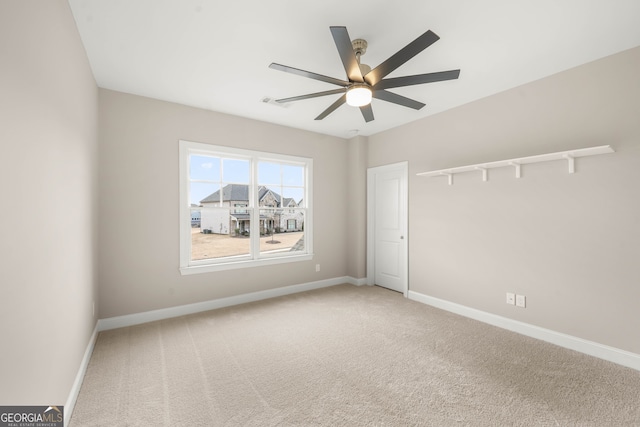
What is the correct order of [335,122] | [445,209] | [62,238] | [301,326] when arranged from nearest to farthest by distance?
[62,238] → [301,326] → [445,209] → [335,122]

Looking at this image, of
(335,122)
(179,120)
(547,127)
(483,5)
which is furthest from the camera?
(335,122)

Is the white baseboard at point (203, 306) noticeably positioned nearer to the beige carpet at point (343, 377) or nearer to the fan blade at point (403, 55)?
the beige carpet at point (343, 377)

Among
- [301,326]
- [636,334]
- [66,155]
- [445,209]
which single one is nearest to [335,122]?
[445,209]

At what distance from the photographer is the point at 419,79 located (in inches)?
82.4

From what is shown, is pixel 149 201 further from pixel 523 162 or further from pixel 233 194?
pixel 523 162

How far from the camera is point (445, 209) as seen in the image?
386cm

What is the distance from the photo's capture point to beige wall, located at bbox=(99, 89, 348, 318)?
317 cm

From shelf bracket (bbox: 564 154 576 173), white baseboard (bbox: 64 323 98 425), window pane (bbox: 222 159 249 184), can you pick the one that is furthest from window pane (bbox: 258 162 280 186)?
shelf bracket (bbox: 564 154 576 173)

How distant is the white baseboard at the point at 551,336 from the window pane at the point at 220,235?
9.76 ft

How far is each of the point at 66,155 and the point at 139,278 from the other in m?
1.92

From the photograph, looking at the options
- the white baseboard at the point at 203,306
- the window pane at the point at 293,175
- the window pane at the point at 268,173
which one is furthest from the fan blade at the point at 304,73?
the white baseboard at the point at 203,306

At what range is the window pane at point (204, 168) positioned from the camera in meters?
3.79

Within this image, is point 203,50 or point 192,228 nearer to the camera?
point 203,50

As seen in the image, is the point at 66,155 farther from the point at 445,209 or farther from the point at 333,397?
the point at 445,209
